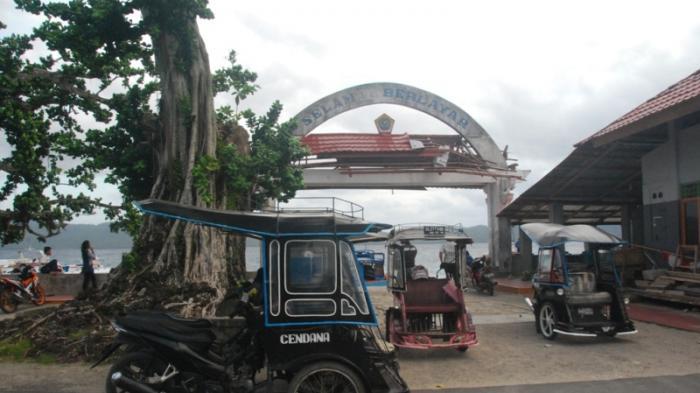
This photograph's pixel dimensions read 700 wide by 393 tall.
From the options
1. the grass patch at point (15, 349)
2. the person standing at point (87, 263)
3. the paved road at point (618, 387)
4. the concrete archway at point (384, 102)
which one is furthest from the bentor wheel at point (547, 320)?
the concrete archway at point (384, 102)

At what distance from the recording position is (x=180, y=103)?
35.9 feet

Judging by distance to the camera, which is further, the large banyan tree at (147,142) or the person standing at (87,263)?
the person standing at (87,263)

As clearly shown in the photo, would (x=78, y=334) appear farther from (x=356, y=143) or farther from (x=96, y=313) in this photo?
(x=356, y=143)

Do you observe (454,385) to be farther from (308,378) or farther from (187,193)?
(187,193)

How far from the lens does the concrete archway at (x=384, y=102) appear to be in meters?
21.7

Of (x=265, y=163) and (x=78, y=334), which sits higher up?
(x=265, y=163)

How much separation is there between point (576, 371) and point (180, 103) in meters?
8.06

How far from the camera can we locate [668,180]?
1469 centimetres

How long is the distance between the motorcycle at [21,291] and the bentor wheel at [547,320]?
12280 mm

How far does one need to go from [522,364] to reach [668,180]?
892 cm

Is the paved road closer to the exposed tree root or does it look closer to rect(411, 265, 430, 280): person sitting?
rect(411, 265, 430, 280): person sitting

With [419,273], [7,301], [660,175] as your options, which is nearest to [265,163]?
[419,273]

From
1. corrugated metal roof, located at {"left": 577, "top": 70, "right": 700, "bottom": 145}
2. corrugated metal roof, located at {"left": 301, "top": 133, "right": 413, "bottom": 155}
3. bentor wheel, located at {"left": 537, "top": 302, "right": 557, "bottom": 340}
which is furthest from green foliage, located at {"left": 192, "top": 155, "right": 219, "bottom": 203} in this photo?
corrugated metal roof, located at {"left": 301, "top": 133, "right": 413, "bottom": 155}

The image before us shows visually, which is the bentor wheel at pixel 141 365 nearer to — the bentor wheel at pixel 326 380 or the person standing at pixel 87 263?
the bentor wheel at pixel 326 380
